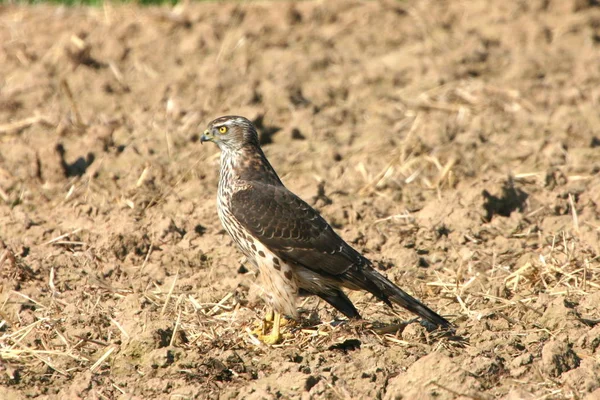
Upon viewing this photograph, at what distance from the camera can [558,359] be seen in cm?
532

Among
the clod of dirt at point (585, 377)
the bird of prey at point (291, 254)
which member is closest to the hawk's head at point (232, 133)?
the bird of prey at point (291, 254)

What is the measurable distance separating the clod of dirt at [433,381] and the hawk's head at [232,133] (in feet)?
7.01

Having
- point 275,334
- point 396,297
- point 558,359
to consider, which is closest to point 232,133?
point 275,334

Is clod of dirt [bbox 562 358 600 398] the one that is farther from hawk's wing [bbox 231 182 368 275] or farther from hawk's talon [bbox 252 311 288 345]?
hawk's talon [bbox 252 311 288 345]

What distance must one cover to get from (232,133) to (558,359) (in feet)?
8.75

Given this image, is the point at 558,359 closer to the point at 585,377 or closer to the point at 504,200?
the point at 585,377

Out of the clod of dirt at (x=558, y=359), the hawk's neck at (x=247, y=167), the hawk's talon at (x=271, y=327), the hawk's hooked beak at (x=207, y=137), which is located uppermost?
the hawk's hooked beak at (x=207, y=137)

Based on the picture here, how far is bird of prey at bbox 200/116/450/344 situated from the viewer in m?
6.00

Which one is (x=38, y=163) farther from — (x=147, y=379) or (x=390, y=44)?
(x=390, y=44)

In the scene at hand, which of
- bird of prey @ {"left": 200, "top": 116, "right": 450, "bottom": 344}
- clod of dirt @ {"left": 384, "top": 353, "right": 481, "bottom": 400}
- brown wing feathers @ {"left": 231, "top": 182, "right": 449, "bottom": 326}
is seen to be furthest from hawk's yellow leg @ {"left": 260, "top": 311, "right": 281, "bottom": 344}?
clod of dirt @ {"left": 384, "top": 353, "right": 481, "bottom": 400}

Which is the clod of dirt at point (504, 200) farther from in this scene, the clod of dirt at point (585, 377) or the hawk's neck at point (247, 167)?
the clod of dirt at point (585, 377)

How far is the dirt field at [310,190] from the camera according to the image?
5.57 metres

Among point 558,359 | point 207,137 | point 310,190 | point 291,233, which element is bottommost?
point 310,190

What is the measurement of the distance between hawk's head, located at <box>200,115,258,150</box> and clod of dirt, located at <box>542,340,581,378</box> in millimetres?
Answer: 2468
